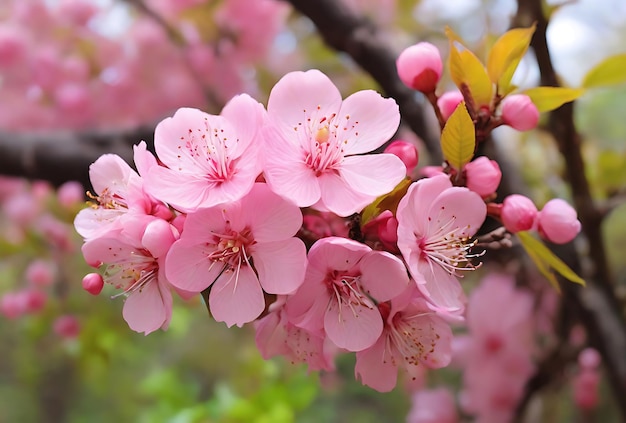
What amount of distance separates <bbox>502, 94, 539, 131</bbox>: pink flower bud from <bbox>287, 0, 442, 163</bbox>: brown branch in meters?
0.32

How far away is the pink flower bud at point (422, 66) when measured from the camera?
1.15ft

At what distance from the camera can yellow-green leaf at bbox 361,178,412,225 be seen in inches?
11.6

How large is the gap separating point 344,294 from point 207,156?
12cm

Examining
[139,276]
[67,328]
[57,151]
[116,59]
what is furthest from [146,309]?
[116,59]

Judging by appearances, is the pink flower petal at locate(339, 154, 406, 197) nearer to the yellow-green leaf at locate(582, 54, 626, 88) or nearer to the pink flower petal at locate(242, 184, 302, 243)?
the pink flower petal at locate(242, 184, 302, 243)

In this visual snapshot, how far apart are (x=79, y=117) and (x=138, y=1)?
0.35 m

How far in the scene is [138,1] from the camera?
1.06 m

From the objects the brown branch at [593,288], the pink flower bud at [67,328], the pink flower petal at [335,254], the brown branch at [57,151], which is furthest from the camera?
the pink flower bud at [67,328]

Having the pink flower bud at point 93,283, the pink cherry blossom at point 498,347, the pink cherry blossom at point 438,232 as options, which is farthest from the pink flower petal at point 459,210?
the pink cherry blossom at point 498,347

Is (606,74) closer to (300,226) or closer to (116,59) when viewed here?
(300,226)

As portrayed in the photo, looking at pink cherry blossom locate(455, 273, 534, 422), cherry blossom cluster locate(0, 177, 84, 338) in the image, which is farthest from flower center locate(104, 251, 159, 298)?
cherry blossom cluster locate(0, 177, 84, 338)

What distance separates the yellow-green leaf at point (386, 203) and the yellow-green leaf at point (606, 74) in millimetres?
228

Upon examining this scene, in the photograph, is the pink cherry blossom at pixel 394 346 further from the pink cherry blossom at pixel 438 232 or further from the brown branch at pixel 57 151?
the brown branch at pixel 57 151

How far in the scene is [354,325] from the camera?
30 cm
